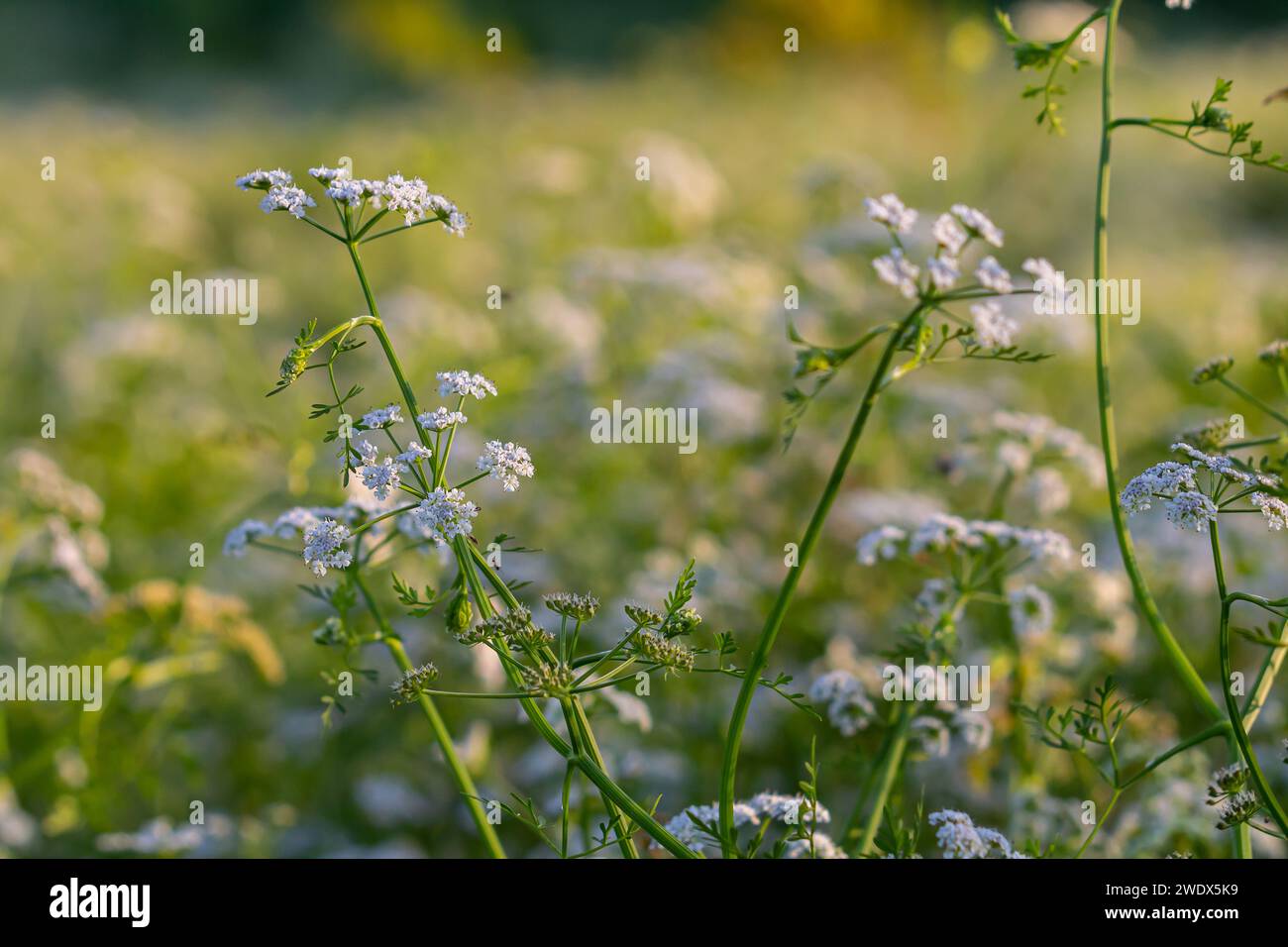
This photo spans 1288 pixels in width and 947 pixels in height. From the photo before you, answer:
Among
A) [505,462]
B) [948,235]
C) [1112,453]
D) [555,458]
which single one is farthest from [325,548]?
[555,458]

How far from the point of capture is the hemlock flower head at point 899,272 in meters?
1.38

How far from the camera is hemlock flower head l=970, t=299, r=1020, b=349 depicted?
148 centimetres

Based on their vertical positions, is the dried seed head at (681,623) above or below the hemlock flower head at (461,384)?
below

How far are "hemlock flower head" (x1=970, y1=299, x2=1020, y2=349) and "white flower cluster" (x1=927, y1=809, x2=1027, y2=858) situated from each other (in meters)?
0.65

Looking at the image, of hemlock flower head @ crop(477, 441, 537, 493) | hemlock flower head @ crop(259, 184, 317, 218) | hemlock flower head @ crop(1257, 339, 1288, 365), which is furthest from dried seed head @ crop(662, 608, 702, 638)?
hemlock flower head @ crop(1257, 339, 1288, 365)

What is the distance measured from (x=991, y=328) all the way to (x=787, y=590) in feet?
1.34

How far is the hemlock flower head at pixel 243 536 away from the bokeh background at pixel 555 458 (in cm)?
41

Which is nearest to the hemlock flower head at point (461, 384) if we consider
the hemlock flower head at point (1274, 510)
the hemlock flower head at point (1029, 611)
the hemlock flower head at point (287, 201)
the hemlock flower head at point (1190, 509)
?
the hemlock flower head at point (287, 201)

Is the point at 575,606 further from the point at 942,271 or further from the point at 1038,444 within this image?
the point at 1038,444

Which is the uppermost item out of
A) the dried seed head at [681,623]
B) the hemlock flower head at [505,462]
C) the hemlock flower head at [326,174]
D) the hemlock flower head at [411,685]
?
the hemlock flower head at [326,174]

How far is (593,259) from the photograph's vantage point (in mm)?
4027

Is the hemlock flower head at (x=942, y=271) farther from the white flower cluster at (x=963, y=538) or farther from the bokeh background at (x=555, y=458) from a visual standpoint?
the bokeh background at (x=555, y=458)

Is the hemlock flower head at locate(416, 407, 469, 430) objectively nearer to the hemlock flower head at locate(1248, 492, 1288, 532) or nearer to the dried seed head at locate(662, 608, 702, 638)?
the dried seed head at locate(662, 608, 702, 638)
